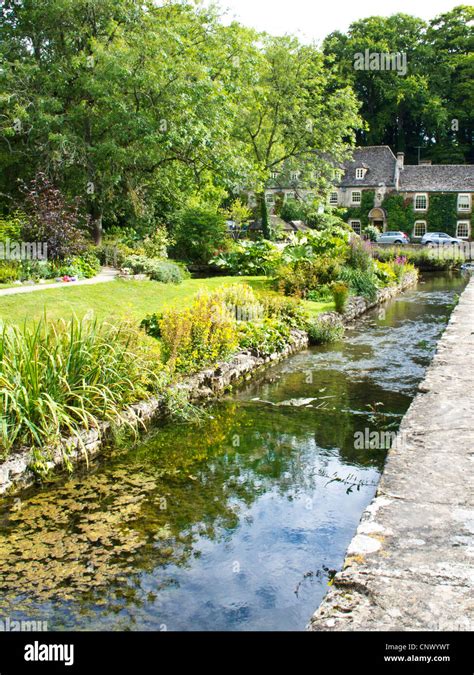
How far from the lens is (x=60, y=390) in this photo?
701 centimetres

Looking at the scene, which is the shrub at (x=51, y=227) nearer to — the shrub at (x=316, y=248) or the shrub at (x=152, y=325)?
the shrub at (x=152, y=325)

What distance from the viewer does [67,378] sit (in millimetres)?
7234

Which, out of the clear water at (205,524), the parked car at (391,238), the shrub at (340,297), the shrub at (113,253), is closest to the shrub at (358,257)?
the shrub at (340,297)

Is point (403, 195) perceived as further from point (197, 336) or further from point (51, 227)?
point (197, 336)

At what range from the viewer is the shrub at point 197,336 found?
9.32 meters

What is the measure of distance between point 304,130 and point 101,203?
1513 cm

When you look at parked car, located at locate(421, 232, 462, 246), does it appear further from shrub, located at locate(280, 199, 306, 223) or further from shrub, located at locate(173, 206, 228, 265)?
shrub, located at locate(173, 206, 228, 265)

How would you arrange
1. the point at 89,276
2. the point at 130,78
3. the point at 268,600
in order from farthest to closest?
the point at 130,78 < the point at 89,276 < the point at 268,600

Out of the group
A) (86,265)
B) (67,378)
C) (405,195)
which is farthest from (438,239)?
(67,378)
